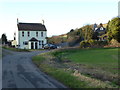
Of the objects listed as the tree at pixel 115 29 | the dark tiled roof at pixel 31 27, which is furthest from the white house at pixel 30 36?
the tree at pixel 115 29

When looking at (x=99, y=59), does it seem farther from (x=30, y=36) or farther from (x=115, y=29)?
(x=30, y=36)

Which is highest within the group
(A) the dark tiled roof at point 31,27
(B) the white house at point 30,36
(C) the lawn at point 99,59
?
(A) the dark tiled roof at point 31,27

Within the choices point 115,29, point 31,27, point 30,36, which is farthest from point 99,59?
point 31,27

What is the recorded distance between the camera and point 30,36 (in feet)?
202

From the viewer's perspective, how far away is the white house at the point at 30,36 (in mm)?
60441

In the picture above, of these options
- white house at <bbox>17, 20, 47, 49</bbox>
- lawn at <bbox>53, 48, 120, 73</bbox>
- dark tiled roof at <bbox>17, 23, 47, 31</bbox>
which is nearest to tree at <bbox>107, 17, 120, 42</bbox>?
lawn at <bbox>53, 48, 120, 73</bbox>

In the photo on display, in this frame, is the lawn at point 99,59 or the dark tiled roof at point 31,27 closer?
the lawn at point 99,59

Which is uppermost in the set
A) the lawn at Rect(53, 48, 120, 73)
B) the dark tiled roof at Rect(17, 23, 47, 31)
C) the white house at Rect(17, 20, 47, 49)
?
the dark tiled roof at Rect(17, 23, 47, 31)

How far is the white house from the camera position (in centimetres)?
6044

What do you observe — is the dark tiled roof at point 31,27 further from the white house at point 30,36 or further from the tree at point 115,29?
the tree at point 115,29

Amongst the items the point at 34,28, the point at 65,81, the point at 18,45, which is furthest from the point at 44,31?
the point at 65,81

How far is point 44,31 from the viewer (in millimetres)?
63000

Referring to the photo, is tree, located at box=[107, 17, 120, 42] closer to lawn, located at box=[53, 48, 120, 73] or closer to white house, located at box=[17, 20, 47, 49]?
lawn, located at box=[53, 48, 120, 73]

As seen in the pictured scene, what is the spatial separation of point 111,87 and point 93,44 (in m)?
36.4
